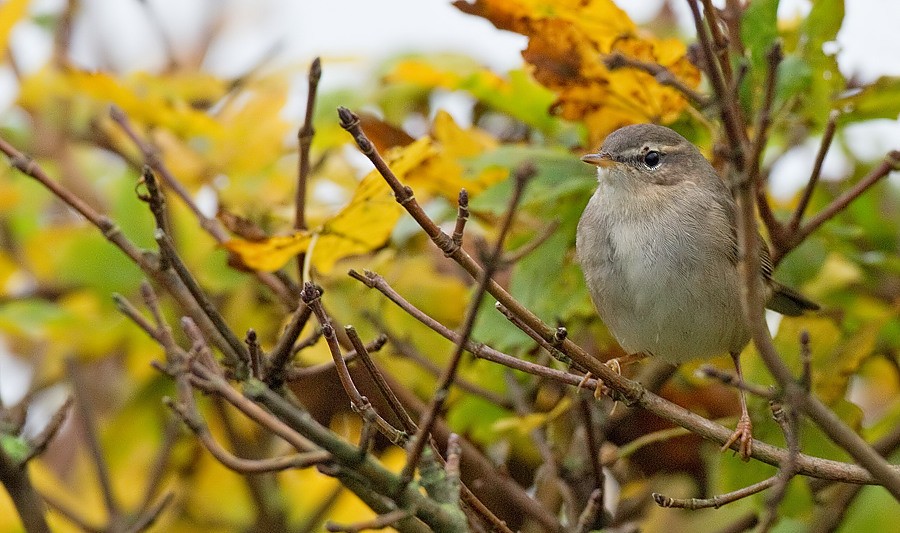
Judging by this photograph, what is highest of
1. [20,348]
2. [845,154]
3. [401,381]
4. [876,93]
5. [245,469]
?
[845,154]

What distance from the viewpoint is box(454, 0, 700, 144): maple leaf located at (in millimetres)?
2564

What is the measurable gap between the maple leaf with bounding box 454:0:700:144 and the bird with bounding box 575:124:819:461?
0.17m

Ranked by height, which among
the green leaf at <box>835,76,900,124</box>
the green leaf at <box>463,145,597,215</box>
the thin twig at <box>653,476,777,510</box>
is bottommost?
the thin twig at <box>653,476,777,510</box>

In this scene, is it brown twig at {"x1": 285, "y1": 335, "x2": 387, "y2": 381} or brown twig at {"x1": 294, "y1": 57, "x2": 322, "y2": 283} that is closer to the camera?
brown twig at {"x1": 285, "y1": 335, "x2": 387, "y2": 381}

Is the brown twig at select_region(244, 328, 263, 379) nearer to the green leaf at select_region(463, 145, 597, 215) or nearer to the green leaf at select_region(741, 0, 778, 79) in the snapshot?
the green leaf at select_region(463, 145, 597, 215)

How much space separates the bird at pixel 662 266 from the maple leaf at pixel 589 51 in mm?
169

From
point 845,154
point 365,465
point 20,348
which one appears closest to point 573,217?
point 845,154

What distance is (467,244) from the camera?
322 cm

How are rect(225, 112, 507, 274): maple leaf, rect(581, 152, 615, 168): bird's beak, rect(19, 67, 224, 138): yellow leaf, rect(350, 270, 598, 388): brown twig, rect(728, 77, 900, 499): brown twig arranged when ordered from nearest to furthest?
rect(728, 77, 900, 499): brown twig
rect(350, 270, 598, 388): brown twig
rect(225, 112, 507, 274): maple leaf
rect(581, 152, 615, 168): bird's beak
rect(19, 67, 224, 138): yellow leaf

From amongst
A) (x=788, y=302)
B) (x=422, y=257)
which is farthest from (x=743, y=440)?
(x=422, y=257)

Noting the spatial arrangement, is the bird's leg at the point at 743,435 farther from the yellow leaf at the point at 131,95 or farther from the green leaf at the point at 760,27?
the yellow leaf at the point at 131,95

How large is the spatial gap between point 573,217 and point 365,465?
1601mm

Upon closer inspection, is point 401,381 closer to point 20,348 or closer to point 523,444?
point 523,444

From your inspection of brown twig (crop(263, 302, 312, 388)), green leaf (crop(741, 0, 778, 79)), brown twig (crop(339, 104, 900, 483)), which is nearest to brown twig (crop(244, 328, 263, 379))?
brown twig (crop(263, 302, 312, 388))
